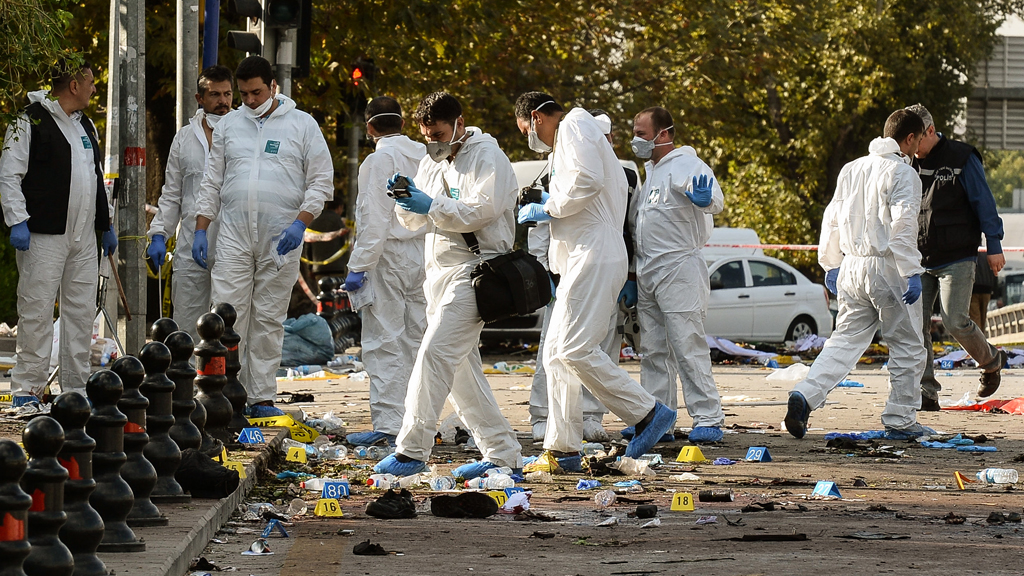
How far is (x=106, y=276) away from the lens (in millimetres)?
10766

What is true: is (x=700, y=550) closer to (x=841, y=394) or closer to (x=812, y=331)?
(x=841, y=394)

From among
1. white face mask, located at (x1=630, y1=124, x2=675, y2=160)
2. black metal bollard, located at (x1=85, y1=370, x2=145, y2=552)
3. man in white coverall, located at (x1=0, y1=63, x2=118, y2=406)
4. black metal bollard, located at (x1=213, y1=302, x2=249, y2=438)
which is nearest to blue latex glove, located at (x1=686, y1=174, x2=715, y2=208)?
white face mask, located at (x1=630, y1=124, x2=675, y2=160)

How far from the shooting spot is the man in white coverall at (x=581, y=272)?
7.52 metres

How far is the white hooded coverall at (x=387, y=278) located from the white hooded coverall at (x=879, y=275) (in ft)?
8.02

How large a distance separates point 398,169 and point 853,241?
2.84 metres

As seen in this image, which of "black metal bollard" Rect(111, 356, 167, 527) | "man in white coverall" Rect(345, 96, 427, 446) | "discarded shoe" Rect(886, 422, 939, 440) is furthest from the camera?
"discarded shoe" Rect(886, 422, 939, 440)

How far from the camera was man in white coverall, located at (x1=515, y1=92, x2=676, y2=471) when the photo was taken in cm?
752

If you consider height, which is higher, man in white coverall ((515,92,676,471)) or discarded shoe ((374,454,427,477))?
man in white coverall ((515,92,676,471))

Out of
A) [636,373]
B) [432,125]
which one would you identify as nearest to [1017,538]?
[432,125]

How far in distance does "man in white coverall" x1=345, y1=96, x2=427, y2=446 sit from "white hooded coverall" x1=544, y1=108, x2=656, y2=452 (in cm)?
137

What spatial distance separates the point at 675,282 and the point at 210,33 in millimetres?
4842

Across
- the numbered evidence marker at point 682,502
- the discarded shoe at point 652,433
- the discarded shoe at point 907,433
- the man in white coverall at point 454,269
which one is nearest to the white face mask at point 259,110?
the man in white coverall at point 454,269

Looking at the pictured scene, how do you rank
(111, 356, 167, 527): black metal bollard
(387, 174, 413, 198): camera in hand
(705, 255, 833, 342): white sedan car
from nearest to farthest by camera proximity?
(111, 356, 167, 527): black metal bollard, (387, 174, 413, 198): camera in hand, (705, 255, 833, 342): white sedan car

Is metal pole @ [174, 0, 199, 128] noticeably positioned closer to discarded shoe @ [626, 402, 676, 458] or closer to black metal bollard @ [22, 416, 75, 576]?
discarded shoe @ [626, 402, 676, 458]
